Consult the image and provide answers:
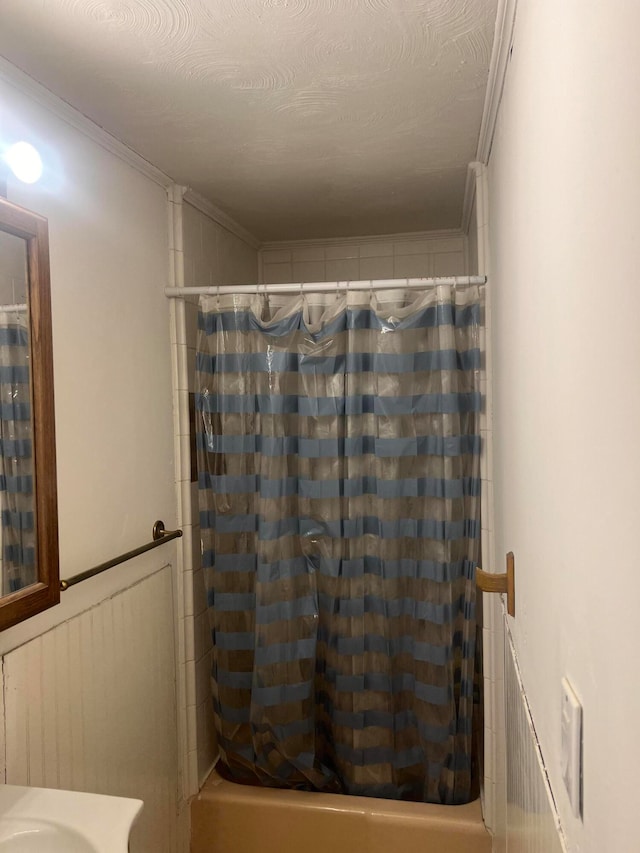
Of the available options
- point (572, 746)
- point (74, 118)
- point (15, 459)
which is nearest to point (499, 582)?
point (572, 746)

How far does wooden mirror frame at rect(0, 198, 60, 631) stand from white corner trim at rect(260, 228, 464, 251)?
1.69m

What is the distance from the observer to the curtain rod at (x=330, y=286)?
1.84 meters

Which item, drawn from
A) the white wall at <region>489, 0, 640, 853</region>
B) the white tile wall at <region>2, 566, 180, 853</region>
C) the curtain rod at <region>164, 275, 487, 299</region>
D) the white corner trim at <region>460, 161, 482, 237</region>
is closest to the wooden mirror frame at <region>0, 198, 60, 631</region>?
the white tile wall at <region>2, 566, 180, 853</region>

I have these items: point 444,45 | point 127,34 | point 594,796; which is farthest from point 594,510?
point 127,34

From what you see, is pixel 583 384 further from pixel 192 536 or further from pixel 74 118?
pixel 192 536

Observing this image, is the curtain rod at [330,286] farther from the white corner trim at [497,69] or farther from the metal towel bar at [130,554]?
the metal towel bar at [130,554]

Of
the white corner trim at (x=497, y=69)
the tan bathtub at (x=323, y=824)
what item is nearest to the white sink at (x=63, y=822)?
the tan bathtub at (x=323, y=824)

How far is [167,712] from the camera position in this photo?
6.40 ft

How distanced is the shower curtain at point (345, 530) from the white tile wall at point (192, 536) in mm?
62

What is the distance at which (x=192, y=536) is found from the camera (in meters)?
2.09

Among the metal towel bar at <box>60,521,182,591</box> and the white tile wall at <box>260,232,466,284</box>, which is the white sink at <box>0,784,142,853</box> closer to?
the metal towel bar at <box>60,521,182,591</box>

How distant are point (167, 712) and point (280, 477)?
856 millimetres

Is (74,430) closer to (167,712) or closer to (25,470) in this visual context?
(25,470)

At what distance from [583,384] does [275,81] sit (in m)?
1.16
